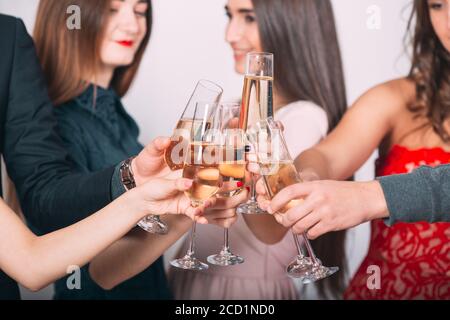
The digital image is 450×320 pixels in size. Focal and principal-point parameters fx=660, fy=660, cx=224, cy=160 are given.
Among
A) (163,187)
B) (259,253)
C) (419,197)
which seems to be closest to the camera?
(163,187)

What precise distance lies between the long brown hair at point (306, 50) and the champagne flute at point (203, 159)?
3.44 ft

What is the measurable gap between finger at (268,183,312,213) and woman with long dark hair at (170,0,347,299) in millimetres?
980

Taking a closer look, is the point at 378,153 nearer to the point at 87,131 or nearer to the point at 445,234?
the point at 445,234

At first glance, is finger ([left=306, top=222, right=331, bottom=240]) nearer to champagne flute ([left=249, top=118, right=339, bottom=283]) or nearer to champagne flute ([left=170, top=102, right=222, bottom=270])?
champagne flute ([left=249, top=118, right=339, bottom=283])

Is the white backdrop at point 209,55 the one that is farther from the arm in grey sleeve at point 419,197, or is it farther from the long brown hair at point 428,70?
the arm in grey sleeve at point 419,197

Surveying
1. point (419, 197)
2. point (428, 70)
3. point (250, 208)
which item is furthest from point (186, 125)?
point (428, 70)

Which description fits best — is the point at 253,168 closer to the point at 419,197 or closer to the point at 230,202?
the point at 230,202

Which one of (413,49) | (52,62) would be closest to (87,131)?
(52,62)

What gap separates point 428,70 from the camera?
2.57 metres

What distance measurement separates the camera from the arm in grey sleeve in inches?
62.2

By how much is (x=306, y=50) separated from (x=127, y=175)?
3.57 ft

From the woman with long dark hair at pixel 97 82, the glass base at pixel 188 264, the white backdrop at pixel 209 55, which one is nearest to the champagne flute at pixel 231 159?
the glass base at pixel 188 264

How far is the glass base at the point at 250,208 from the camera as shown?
5.88 ft

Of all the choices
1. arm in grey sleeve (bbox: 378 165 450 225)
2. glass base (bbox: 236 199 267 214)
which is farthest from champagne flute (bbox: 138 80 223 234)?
arm in grey sleeve (bbox: 378 165 450 225)
